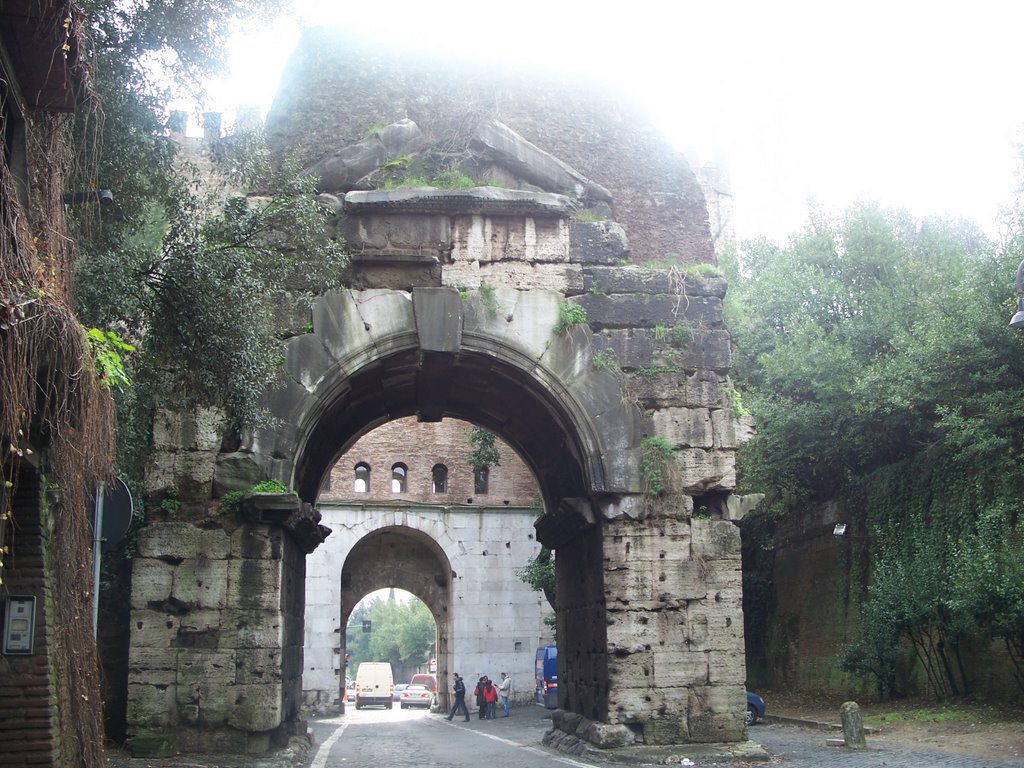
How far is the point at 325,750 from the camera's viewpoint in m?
15.7

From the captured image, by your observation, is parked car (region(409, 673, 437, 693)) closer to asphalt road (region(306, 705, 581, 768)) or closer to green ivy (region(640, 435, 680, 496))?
asphalt road (region(306, 705, 581, 768))

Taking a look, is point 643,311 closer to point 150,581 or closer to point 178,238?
point 178,238

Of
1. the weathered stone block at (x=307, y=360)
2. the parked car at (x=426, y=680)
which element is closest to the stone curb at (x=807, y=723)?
the weathered stone block at (x=307, y=360)

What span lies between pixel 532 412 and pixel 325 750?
5711mm

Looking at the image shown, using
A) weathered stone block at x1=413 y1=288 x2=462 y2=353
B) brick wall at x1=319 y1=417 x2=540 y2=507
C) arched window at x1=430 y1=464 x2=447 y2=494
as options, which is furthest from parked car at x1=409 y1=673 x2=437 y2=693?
weathered stone block at x1=413 y1=288 x2=462 y2=353

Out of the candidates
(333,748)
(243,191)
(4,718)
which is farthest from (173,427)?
(333,748)

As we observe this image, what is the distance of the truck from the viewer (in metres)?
25.7

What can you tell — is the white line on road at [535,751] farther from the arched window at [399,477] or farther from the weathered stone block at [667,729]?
the arched window at [399,477]

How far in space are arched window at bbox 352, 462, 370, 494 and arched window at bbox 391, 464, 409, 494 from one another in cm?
70

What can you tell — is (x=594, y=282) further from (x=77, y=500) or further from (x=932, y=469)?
(x=932, y=469)

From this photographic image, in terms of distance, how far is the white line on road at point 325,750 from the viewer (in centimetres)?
1301

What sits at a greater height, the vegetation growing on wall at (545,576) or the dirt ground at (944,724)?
the vegetation growing on wall at (545,576)

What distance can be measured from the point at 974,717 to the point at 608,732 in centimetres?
678

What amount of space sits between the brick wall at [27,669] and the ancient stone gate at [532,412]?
422cm
